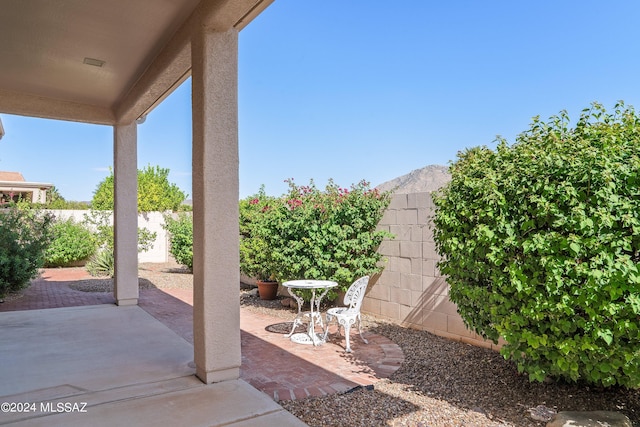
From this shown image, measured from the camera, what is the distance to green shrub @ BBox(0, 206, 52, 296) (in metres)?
8.20

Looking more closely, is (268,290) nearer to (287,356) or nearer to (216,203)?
(287,356)

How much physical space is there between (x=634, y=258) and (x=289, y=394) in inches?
115

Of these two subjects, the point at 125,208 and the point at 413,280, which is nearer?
the point at 413,280

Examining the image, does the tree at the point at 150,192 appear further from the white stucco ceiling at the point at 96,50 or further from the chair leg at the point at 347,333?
the chair leg at the point at 347,333

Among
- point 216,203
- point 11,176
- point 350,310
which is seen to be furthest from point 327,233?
point 11,176

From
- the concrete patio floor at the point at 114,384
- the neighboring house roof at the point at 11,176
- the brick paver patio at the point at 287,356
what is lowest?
the brick paver patio at the point at 287,356

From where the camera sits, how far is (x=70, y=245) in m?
13.6

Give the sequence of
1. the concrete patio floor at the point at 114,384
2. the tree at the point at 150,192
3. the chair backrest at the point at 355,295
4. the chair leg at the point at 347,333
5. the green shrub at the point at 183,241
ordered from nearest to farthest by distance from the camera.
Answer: the concrete patio floor at the point at 114,384 → the chair leg at the point at 347,333 → the chair backrest at the point at 355,295 → the green shrub at the point at 183,241 → the tree at the point at 150,192

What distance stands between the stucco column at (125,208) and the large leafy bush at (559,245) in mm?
5982

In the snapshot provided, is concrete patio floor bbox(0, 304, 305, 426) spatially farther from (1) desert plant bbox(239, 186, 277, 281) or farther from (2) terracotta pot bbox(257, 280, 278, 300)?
(1) desert plant bbox(239, 186, 277, 281)

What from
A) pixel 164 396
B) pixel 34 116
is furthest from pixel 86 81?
pixel 164 396

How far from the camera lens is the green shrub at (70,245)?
1341cm

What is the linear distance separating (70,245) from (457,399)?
13.9m

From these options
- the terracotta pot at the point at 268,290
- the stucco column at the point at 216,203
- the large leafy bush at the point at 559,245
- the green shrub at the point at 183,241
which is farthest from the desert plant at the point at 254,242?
the large leafy bush at the point at 559,245
